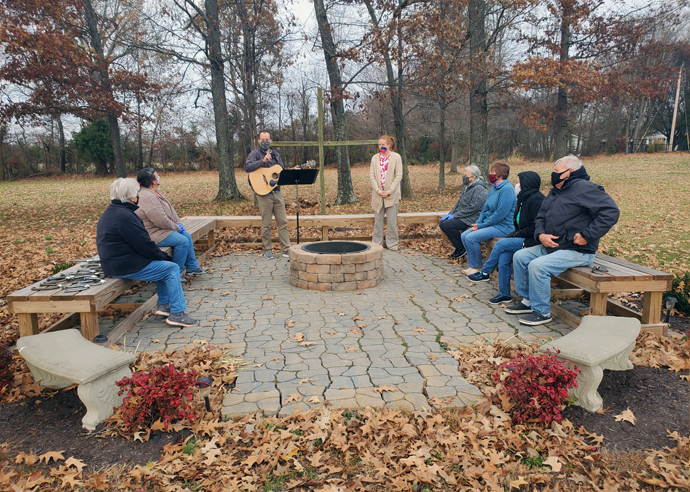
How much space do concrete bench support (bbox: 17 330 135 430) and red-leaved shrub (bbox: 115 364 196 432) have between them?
0.13 m

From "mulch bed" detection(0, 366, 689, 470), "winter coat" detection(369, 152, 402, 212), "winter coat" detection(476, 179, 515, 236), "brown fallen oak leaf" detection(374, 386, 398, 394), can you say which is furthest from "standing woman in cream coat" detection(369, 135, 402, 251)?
"mulch bed" detection(0, 366, 689, 470)

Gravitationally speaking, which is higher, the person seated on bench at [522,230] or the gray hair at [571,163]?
the gray hair at [571,163]

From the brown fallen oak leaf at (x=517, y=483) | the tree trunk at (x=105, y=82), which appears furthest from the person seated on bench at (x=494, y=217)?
the tree trunk at (x=105, y=82)

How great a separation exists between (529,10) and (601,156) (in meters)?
26.1

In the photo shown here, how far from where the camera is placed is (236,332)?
491 centimetres

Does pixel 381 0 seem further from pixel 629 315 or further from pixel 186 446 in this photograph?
pixel 186 446

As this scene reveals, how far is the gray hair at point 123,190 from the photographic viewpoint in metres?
4.63

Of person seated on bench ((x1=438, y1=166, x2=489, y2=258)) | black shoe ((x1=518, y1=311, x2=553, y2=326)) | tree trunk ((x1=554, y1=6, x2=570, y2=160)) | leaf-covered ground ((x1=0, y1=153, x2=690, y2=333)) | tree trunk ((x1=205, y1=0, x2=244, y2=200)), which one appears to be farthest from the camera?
tree trunk ((x1=554, y1=6, x2=570, y2=160))

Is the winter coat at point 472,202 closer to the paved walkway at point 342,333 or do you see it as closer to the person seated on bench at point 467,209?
the person seated on bench at point 467,209

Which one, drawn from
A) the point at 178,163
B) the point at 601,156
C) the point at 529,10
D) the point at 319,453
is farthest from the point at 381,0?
the point at 601,156

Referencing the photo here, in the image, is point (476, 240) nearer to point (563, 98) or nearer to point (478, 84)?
point (478, 84)

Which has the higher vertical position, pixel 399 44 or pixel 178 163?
pixel 399 44

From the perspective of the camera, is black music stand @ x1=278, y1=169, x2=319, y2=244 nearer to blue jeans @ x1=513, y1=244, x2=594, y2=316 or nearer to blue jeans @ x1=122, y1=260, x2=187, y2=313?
blue jeans @ x1=122, y1=260, x2=187, y2=313

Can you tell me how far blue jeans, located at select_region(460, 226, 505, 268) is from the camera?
682 cm
